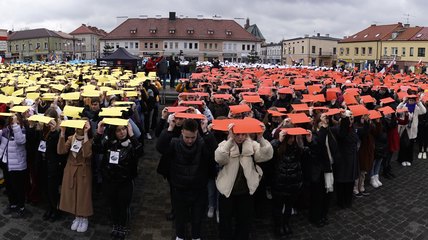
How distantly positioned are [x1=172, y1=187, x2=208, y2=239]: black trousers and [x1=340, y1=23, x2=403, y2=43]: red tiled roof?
68885 millimetres

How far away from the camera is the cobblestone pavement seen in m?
5.68

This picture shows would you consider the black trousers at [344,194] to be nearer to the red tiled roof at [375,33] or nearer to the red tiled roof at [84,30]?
the red tiled roof at [375,33]

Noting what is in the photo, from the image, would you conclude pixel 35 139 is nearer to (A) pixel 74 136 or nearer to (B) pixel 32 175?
(B) pixel 32 175

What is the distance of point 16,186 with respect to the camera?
20.4 feet

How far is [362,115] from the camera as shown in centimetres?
684

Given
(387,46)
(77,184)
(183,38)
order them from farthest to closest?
(183,38), (387,46), (77,184)

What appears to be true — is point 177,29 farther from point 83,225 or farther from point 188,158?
point 188,158

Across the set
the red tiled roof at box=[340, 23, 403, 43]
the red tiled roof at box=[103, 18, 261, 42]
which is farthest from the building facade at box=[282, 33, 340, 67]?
the red tiled roof at box=[103, 18, 261, 42]

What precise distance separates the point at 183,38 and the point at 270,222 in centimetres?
7179

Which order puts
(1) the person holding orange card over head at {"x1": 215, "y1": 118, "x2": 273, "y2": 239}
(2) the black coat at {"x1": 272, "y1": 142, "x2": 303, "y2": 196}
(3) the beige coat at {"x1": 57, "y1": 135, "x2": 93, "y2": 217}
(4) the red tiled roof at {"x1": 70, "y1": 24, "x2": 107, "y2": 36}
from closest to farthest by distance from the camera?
(1) the person holding orange card over head at {"x1": 215, "y1": 118, "x2": 273, "y2": 239}, (2) the black coat at {"x1": 272, "y1": 142, "x2": 303, "y2": 196}, (3) the beige coat at {"x1": 57, "y1": 135, "x2": 93, "y2": 217}, (4) the red tiled roof at {"x1": 70, "y1": 24, "x2": 107, "y2": 36}

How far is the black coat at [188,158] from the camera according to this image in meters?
4.97

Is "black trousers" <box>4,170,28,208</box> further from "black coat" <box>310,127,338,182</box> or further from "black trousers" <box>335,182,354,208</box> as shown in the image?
"black trousers" <box>335,182,354,208</box>

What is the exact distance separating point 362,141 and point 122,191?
15.9 feet

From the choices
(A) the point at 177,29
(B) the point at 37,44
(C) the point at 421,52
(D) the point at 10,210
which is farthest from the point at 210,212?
(B) the point at 37,44
